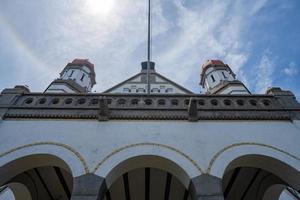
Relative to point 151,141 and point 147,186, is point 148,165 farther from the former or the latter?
point 147,186

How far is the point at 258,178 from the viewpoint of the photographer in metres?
7.82

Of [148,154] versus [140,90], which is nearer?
[148,154]

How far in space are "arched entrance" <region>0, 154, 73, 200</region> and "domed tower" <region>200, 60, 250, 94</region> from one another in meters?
10.6

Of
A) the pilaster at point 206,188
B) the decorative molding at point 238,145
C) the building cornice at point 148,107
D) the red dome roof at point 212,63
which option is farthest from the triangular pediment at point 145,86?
the pilaster at point 206,188

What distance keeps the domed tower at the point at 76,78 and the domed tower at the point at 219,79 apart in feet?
30.6

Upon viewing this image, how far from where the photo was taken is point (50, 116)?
736 cm

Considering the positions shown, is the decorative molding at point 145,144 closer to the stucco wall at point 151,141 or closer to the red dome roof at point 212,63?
the stucco wall at point 151,141

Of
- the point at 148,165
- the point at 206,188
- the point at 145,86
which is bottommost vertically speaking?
the point at 206,188

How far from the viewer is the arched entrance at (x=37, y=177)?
6.22 meters

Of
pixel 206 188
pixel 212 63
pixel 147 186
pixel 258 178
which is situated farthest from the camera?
pixel 212 63

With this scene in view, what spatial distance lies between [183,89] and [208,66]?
485 cm

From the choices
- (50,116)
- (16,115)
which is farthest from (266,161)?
(16,115)

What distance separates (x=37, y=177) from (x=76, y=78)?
9771 mm

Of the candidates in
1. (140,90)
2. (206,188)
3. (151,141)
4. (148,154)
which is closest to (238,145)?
(206,188)
